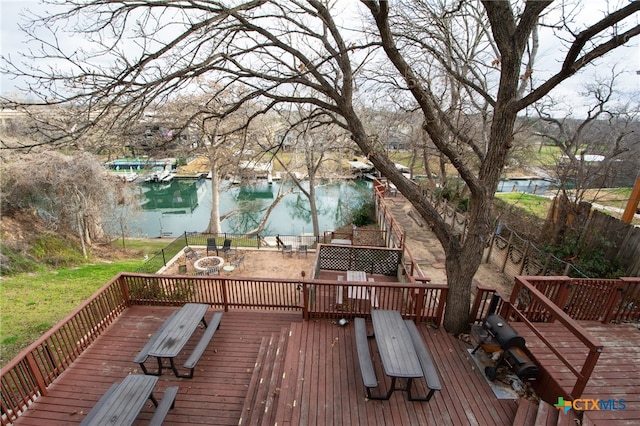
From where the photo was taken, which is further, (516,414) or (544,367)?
(544,367)

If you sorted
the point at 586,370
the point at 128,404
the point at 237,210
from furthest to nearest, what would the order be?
the point at 237,210
the point at 128,404
the point at 586,370

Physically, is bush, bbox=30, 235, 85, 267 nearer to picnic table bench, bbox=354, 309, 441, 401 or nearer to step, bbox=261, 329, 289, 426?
step, bbox=261, 329, 289, 426

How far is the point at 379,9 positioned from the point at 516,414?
5.12 meters

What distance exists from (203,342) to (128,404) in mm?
1310

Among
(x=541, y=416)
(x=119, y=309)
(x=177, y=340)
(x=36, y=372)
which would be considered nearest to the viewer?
(x=541, y=416)

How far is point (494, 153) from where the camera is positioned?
4027 mm

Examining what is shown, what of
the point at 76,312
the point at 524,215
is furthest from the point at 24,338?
the point at 524,215

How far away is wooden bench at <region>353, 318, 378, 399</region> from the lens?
3654 millimetres

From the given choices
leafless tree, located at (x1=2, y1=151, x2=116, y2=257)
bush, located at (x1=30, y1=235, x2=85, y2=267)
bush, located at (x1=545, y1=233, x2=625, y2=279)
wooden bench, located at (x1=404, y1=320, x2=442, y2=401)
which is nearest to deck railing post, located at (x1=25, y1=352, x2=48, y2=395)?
wooden bench, located at (x1=404, y1=320, x2=442, y2=401)

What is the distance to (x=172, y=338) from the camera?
4.69 metres

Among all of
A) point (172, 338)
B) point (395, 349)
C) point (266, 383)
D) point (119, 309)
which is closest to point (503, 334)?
point (395, 349)

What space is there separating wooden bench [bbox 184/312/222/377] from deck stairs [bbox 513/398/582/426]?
14.4ft

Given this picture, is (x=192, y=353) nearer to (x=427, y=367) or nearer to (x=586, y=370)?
(x=427, y=367)

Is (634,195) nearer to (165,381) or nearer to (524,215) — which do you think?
(524,215)
